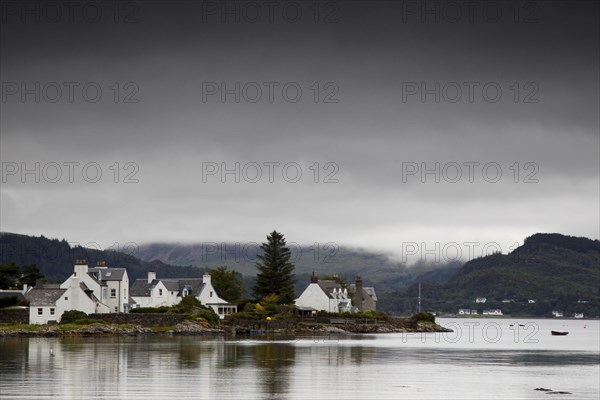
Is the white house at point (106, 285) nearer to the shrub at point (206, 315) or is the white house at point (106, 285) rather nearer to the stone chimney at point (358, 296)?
the shrub at point (206, 315)

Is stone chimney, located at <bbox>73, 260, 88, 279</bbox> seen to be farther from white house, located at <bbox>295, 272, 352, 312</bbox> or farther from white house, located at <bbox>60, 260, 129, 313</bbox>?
white house, located at <bbox>295, 272, 352, 312</bbox>

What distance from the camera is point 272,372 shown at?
6319 centimetres

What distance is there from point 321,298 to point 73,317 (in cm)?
5215

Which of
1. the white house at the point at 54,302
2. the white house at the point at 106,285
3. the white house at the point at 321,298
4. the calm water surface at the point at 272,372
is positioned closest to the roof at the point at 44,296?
the white house at the point at 54,302

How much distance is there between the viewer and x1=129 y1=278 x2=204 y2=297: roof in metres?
140

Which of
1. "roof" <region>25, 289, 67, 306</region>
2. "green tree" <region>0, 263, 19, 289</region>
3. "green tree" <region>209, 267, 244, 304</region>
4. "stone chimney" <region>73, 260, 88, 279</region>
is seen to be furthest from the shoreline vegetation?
"green tree" <region>0, 263, 19, 289</region>

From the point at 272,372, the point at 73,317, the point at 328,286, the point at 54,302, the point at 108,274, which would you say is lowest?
the point at 272,372

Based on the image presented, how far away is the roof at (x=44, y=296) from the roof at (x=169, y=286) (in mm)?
23743

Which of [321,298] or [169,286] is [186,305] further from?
[321,298]

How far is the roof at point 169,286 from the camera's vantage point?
140 metres

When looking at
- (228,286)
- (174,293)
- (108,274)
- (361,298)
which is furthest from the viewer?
(361,298)

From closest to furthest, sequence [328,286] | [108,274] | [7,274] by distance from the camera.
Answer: [108,274] → [7,274] → [328,286]

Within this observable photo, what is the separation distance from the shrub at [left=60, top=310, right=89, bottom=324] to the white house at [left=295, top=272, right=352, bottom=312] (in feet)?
156

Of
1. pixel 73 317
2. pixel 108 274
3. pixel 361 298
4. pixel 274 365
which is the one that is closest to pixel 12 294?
pixel 108 274
